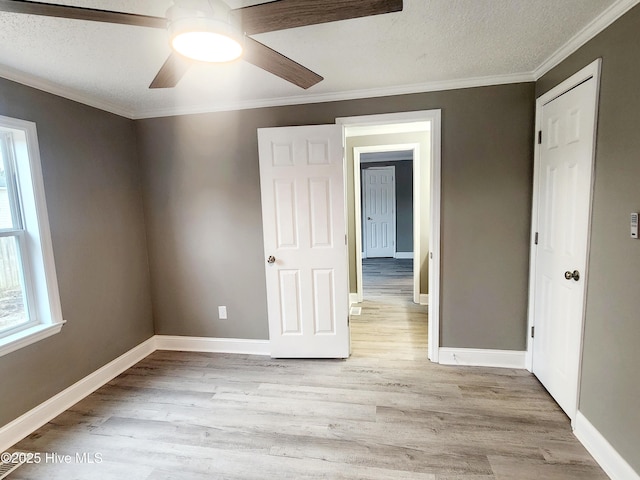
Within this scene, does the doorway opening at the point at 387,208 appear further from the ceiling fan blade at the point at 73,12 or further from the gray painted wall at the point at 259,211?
the ceiling fan blade at the point at 73,12

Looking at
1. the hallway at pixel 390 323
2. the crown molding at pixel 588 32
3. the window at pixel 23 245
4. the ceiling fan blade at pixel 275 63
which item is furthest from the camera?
the hallway at pixel 390 323

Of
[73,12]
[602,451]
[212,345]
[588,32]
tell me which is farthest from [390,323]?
[73,12]

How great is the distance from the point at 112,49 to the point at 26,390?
2153mm

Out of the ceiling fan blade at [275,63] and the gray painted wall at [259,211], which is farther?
the gray painted wall at [259,211]

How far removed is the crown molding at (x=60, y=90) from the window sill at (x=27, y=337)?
1.58m

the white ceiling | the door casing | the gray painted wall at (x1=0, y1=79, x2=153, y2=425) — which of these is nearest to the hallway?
the door casing

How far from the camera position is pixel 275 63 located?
1520 millimetres

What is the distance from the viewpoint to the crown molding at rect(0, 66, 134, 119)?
196 cm

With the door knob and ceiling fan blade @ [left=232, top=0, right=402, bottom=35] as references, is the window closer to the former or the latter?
ceiling fan blade @ [left=232, top=0, right=402, bottom=35]

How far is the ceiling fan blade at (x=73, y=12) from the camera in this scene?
1045 millimetres

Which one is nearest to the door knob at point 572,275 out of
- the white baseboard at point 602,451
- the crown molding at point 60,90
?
the white baseboard at point 602,451

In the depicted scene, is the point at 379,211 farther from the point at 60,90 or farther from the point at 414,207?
the point at 60,90

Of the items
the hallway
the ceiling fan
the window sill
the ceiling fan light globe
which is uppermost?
the ceiling fan

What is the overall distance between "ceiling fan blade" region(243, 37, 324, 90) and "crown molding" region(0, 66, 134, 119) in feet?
5.38
